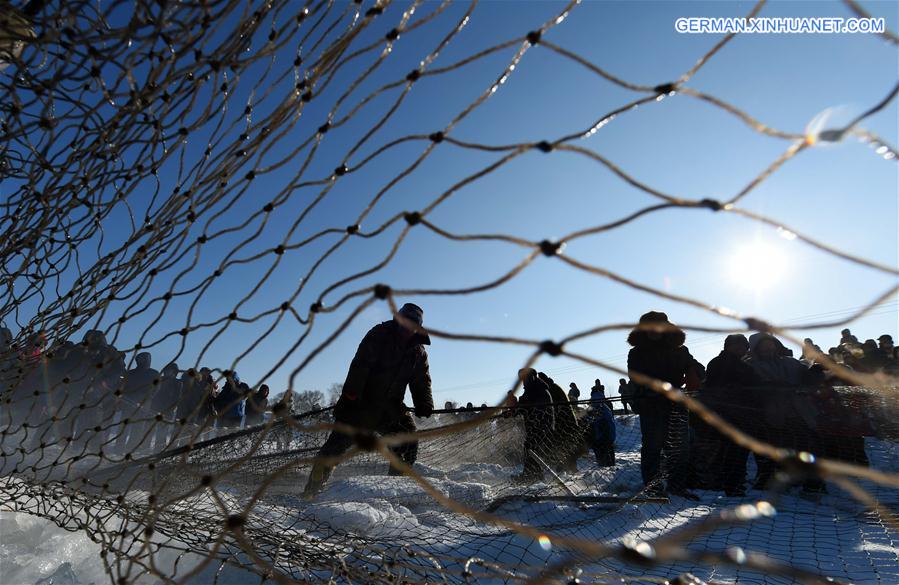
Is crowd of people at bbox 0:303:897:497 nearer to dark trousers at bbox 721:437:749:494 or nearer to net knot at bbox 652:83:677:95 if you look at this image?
dark trousers at bbox 721:437:749:494

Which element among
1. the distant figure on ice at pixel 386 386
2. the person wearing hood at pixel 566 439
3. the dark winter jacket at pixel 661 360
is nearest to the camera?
the distant figure on ice at pixel 386 386

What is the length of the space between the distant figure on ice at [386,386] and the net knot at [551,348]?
10.8 ft

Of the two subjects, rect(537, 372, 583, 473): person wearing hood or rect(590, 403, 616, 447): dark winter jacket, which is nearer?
rect(537, 372, 583, 473): person wearing hood

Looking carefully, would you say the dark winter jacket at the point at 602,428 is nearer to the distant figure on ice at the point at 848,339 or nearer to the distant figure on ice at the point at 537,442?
the distant figure on ice at the point at 537,442

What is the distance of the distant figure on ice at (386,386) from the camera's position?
4465 mm

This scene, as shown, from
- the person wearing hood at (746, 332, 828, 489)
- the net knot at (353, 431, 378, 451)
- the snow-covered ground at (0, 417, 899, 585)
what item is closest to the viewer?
the net knot at (353, 431, 378, 451)

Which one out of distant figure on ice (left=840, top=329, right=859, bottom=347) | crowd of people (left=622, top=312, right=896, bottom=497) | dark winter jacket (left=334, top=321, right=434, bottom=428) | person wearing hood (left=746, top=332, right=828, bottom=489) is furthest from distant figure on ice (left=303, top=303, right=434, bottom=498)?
distant figure on ice (left=840, top=329, right=859, bottom=347)

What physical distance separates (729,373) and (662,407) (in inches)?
38.2

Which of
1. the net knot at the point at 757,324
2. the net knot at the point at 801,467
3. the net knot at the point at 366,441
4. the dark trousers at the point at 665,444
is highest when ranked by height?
the net knot at the point at 757,324

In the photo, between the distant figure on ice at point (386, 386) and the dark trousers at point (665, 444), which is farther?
the distant figure on ice at point (386, 386)

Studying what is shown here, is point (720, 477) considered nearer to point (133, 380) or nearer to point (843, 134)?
point (843, 134)

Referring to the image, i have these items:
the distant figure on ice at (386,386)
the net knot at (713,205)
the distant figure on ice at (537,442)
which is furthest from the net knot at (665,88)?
the distant figure on ice at (537,442)

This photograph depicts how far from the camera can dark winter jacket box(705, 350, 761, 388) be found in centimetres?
479

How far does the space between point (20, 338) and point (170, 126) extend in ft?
4.63
